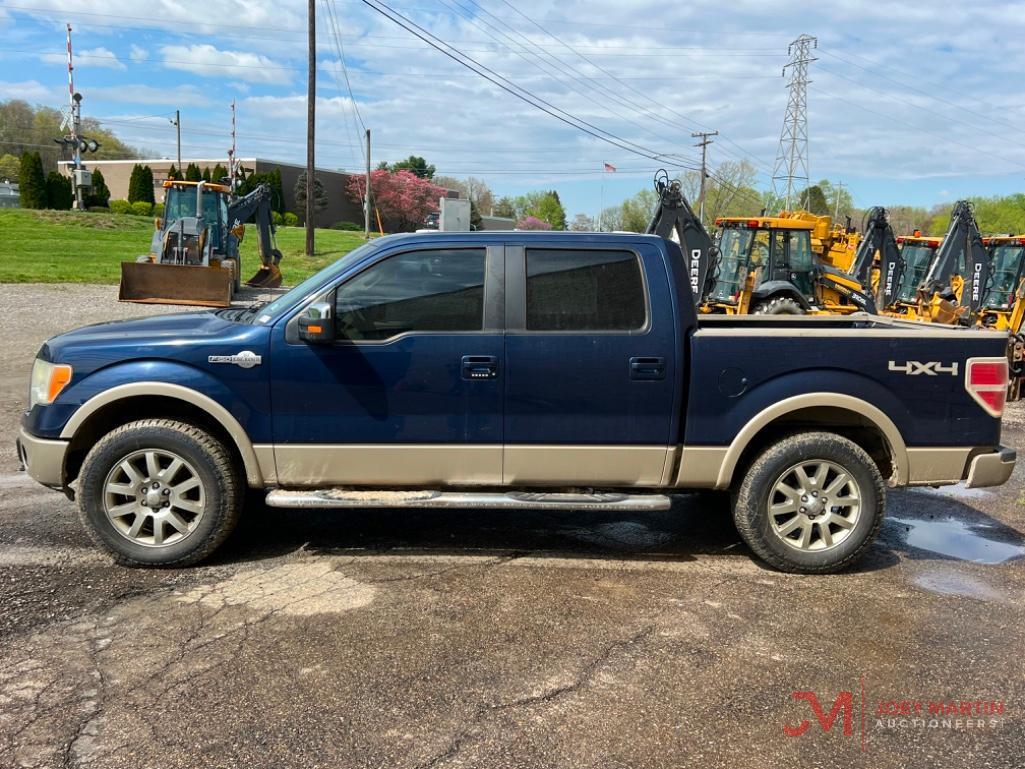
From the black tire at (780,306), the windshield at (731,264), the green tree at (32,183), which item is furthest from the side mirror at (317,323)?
the green tree at (32,183)

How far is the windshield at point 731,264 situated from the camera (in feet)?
53.2

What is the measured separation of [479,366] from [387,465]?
0.80 meters

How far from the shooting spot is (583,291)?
15.6 feet

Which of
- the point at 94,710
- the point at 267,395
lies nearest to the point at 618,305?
the point at 267,395

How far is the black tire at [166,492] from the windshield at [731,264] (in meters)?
13.3

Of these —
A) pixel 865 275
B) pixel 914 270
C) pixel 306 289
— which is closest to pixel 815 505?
pixel 306 289

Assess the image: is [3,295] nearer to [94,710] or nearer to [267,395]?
[267,395]

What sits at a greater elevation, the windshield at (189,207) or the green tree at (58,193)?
the green tree at (58,193)

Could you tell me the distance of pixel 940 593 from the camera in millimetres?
4688

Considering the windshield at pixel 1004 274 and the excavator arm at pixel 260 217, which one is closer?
the windshield at pixel 1004 274

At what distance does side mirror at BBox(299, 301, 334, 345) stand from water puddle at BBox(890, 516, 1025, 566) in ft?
13.7

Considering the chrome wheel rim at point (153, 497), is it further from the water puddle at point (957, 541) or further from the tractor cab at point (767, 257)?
the tractor cab at point (767, 257)

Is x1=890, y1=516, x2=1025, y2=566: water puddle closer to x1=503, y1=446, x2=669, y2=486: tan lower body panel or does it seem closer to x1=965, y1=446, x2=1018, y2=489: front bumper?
x1=965, y1=446, x2=1018, y2=489: front bumper

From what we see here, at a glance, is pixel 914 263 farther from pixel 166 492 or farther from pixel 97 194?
pixel 97 194
